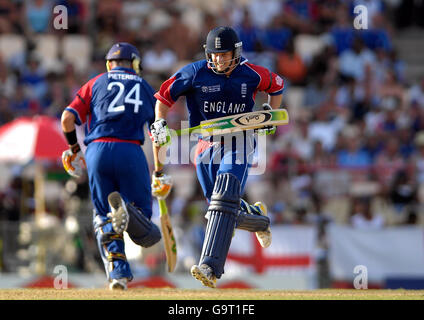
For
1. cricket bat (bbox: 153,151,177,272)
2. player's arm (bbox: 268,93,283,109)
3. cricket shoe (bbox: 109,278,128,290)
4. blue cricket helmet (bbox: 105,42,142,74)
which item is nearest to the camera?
cricket shoe (bbox: 109,278,128,290)

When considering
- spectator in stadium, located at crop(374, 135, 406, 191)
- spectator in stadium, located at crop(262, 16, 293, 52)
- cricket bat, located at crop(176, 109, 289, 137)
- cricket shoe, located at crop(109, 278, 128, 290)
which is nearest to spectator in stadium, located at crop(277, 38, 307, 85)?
spectator in stadium, located at crop(262, 16, 293, 52)

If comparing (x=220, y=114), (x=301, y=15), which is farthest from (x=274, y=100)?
(x=301, y=15)

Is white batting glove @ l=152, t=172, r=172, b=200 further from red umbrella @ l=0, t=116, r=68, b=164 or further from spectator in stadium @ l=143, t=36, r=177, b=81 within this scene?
spectator in stadium @ l=143, t=36, r=177, b=81

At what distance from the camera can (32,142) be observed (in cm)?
1509

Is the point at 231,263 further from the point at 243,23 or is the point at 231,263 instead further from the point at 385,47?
the point at 385,47

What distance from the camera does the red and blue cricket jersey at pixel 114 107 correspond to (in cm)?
907

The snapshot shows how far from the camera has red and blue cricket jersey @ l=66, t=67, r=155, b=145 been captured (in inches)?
357

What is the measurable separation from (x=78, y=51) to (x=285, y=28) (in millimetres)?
4889

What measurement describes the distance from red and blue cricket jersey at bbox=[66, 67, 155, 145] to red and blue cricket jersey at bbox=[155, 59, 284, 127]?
40cm

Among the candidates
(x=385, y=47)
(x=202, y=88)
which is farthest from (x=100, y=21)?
(x=202, y=88)

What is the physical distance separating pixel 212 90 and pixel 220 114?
0.89 feet

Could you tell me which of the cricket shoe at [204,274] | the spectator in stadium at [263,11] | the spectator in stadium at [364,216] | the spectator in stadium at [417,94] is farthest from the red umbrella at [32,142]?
the spectator in stadium at [417,94]

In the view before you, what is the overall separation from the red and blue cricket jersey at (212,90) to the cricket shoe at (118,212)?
1.11 m

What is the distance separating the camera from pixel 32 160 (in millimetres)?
15953
